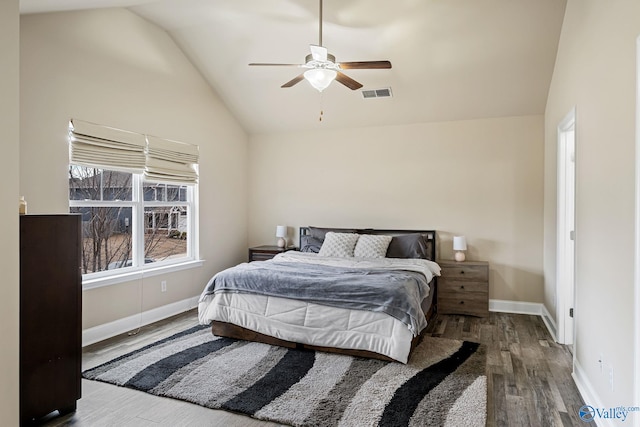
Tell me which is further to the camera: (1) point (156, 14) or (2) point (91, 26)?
(1) point (156, 14)

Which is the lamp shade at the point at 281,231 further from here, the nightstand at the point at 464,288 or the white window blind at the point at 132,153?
the nightstand at the point at 464,288

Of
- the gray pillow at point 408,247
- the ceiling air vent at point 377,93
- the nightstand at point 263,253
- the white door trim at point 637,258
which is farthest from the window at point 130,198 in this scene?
the white door trim at point 637,258

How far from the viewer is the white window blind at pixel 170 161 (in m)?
4.50

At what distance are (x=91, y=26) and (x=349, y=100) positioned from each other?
292 centimetres

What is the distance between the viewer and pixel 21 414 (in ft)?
7.80

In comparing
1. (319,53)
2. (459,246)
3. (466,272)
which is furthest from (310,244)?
(319,53)

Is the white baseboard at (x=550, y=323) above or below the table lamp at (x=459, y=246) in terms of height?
below

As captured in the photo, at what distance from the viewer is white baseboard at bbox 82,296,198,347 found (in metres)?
3.86

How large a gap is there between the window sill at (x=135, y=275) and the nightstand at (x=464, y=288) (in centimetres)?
306

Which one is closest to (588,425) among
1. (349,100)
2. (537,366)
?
(537,366)

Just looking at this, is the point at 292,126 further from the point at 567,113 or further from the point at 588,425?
the point at 588,425

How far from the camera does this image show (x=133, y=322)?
4309 mm

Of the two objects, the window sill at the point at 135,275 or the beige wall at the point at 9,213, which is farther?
the window sill at the point at 135,275

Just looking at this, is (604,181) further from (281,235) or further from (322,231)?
(281,235)
